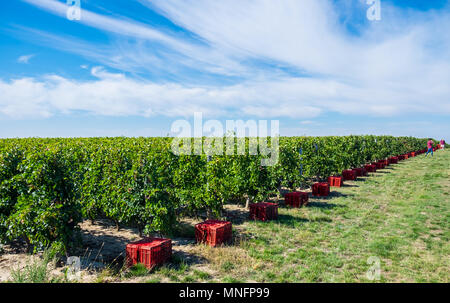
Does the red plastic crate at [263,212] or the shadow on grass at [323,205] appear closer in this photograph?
the red plastic crate at [263,212]

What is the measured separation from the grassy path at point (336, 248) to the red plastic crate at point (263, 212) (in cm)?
39

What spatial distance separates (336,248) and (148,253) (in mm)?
4500

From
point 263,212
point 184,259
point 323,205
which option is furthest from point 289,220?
point 184,259

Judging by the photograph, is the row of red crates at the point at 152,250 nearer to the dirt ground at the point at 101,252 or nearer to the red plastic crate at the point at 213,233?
the red plastic crate at the point at 213,233

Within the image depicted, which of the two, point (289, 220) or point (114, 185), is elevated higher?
point (114, 185)

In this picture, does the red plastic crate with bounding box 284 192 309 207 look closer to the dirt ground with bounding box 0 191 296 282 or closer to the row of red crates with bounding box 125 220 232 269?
the dirt ground with bounding box 0 191 296 282

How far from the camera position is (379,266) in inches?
234

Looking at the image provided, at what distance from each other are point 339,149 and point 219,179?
45.4ft

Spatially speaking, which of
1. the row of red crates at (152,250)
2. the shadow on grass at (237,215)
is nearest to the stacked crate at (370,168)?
the shadow on grass at (237,215)

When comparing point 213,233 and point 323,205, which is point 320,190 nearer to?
point 323,205

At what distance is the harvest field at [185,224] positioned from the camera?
580 centimetres

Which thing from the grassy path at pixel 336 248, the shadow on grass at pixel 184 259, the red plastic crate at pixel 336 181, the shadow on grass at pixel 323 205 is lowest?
the shadow on grass at pixel 184 259

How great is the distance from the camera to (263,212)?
31.7 feet

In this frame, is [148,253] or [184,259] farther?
[184,259]
